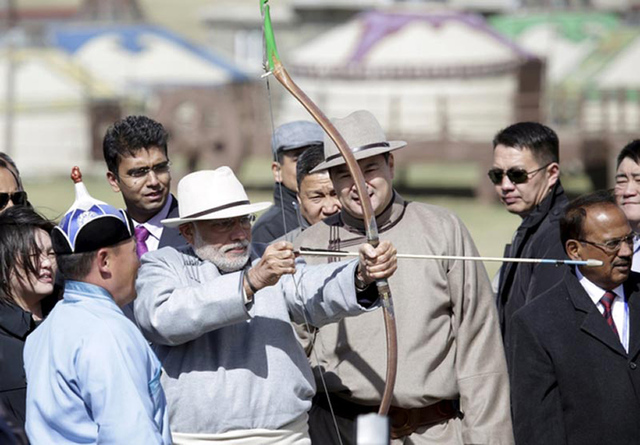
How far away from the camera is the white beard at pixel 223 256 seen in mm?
3730

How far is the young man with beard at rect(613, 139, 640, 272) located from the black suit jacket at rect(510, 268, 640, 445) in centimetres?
113

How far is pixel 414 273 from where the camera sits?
4.02 metres

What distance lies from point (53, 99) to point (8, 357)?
2572cm

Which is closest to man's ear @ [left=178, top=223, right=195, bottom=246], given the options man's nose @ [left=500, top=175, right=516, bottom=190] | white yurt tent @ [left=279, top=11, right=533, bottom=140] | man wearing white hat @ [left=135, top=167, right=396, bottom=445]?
man wearing white hat @ [left=135, top=167, right=396, bottom=445]

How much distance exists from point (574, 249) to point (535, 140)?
1.24 m

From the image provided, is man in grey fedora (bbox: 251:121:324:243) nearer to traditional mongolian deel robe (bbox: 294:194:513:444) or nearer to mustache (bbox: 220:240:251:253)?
traditional mongolian deel robe (bbox: 294:194:513:444)

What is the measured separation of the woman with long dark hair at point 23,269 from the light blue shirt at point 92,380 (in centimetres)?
66

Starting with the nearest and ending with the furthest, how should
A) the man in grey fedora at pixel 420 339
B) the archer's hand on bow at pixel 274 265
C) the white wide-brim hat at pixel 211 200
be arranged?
the archer's hand on bow at pixel 274 265
the white wide-brim hat at pixel 211 200
the man in grey fedora at pixel 420 339

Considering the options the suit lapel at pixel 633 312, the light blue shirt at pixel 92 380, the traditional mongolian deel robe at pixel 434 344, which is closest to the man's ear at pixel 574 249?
the suit lapel at pixel 633 312

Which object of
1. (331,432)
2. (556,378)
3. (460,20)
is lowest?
(331,432)

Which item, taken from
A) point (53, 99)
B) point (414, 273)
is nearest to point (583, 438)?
point (414, 273)

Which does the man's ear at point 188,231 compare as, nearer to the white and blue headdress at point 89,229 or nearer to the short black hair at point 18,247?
the short black hair at point 18,247

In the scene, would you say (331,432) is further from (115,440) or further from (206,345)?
(115,440)

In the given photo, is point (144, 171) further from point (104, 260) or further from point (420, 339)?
point (104, 260)
